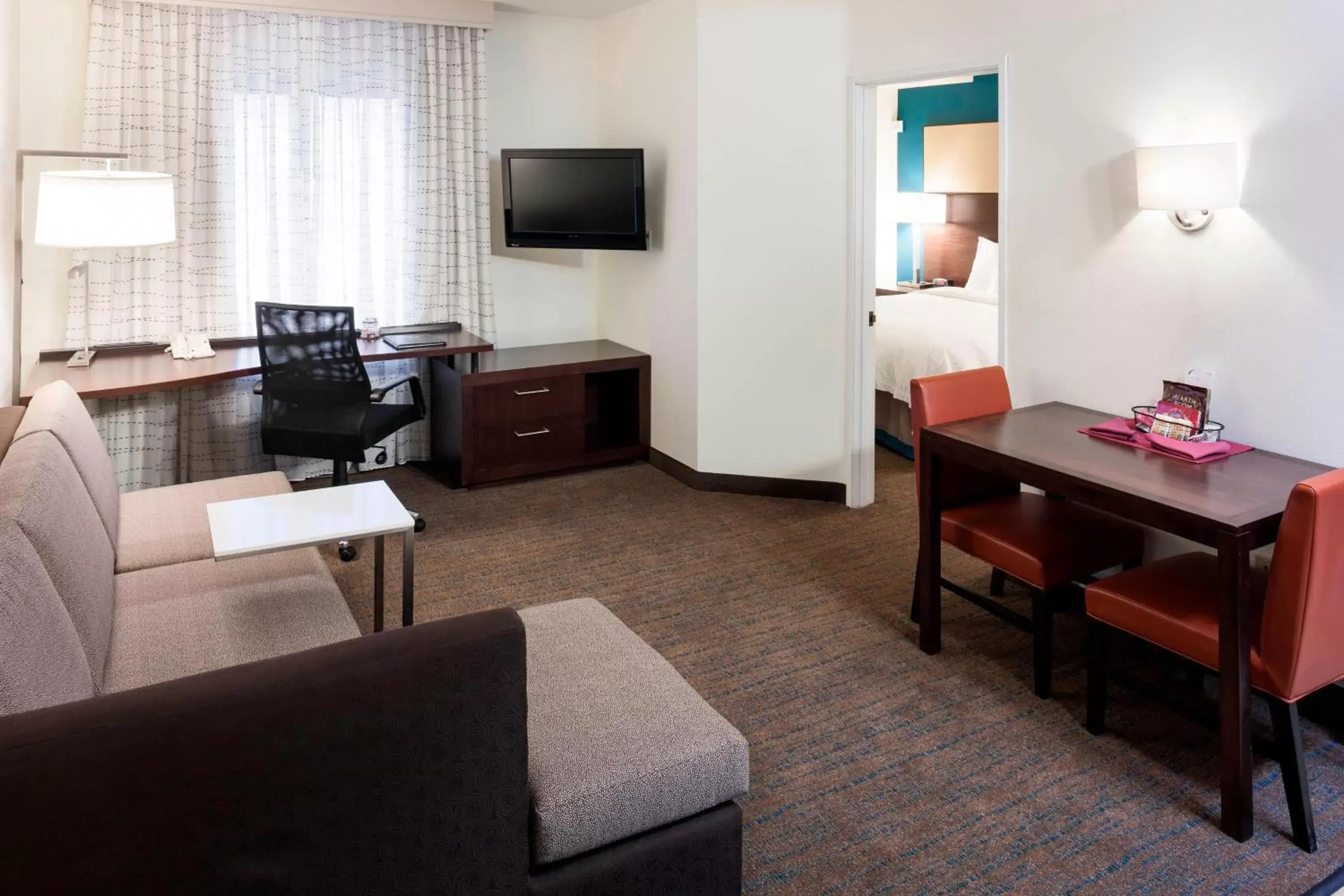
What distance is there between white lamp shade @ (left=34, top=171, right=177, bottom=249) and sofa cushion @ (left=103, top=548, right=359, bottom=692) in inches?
47.9

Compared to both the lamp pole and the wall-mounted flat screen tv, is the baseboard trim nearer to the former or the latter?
the wall-mounted flat screen tv

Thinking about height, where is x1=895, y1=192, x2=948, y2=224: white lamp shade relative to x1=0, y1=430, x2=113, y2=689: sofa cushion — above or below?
above

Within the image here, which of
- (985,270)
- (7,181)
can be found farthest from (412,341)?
(985,270)

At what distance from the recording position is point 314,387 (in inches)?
162

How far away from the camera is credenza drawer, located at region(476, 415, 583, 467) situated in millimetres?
4949

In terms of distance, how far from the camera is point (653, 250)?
510 centimetres

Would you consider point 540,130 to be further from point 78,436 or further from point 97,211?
point 78,436

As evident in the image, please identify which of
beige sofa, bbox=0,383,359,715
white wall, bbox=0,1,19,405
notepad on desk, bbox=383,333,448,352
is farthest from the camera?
notepad on desk, bbox=383,333,448,352

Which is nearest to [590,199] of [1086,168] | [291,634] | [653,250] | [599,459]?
[653,250]

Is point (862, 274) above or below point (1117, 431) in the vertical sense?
above

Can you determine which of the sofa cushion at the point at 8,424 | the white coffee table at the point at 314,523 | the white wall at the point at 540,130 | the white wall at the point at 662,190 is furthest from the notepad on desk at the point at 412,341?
the white coffee table at the point at 314,523

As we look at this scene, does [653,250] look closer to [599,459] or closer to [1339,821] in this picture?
[599,459]

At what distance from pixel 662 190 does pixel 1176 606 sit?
3.26 metres

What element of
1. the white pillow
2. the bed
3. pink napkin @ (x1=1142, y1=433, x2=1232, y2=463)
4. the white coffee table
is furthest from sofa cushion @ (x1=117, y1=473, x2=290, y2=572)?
the white pillow
